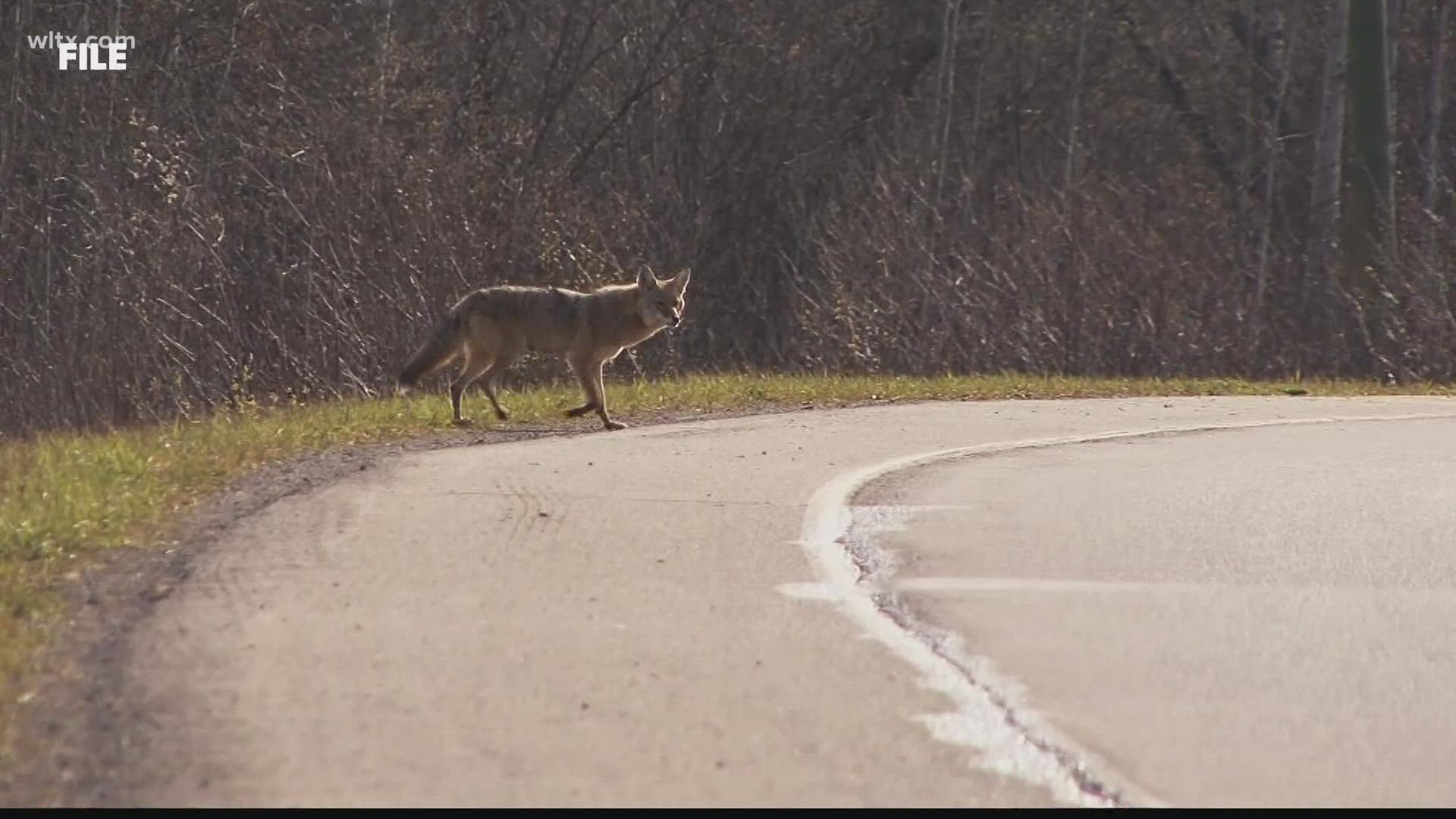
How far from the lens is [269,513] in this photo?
10742 millimetres

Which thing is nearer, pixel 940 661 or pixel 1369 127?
pixel 940 661

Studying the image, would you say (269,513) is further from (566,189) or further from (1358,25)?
(1358,25)

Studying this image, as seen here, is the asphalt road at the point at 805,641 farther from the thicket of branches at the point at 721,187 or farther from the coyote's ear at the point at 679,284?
the thicket of branches at the point at 721,187

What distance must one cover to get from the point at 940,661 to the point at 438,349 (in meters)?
9.45

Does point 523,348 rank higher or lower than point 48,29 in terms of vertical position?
lower

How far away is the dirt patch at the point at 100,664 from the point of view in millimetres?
6035

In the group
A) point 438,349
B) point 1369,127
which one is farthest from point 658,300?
point 1369,127

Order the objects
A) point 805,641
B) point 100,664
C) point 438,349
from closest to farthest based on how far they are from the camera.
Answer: point 100,664
point 805,641
point 438,349

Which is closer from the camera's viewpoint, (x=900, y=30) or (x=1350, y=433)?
(x=1350, y=433)

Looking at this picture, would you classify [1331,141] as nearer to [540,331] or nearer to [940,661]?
[540,331]

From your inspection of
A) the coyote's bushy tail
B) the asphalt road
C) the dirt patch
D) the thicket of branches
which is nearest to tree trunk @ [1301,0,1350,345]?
the thicket of branches

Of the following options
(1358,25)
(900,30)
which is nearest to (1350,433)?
(1358,25)

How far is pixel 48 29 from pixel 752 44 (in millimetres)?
15973

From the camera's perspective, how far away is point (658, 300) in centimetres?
1788
